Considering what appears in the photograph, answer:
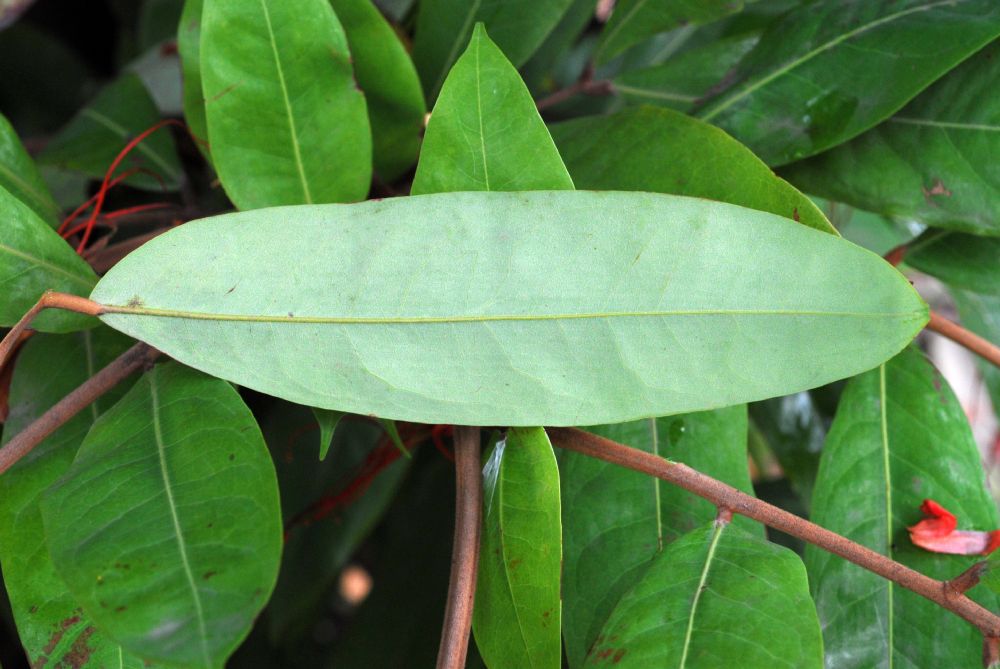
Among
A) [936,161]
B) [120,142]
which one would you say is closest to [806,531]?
[936,161]

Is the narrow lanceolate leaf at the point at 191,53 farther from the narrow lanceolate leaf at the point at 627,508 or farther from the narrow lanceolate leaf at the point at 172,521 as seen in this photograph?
the narrow lanceolate leaf at the point at 627,508

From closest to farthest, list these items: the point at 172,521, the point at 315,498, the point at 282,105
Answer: the point at 172,521 < the point at 282,105 < the point at 315,498

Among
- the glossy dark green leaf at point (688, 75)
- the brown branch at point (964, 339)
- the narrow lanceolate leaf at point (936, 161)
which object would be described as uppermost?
the glossy dark green leaf at point (688, 75)

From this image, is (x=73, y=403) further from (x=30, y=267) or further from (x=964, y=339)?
(x=964, y=339)

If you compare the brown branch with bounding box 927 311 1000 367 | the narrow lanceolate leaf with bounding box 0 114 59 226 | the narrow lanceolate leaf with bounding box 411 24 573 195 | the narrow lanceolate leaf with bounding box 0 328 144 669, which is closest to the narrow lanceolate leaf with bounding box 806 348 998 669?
the brown branch with bounding box 927 311 1000 367

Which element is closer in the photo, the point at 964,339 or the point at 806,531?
the point at 806,531

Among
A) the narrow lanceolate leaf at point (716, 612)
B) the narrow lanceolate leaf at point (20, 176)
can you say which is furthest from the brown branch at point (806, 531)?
the narrow lanceolate leaf at point (20, 176)

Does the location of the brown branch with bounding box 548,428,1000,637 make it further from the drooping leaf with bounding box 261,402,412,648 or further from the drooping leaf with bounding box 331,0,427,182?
the drooping leaf with bounding box 261,402,412,648
